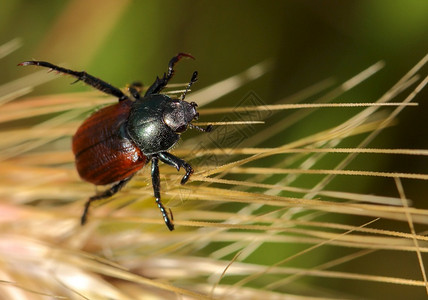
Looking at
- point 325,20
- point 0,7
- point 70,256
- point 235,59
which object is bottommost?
point 70,256

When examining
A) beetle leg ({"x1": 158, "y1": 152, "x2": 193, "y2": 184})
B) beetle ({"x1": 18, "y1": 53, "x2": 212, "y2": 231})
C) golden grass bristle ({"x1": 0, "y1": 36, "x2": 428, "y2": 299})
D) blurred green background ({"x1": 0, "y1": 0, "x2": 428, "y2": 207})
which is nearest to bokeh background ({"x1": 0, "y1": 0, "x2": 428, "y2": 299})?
blurred green background ({"x1": 0, "y1": 0, "x2": 428, "y2": 207})

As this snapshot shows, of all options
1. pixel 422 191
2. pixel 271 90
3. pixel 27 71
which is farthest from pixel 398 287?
pixel 27 71

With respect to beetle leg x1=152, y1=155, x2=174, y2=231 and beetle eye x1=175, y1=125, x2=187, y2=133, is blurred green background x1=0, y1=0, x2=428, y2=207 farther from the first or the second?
beetle leg x1=152, y1=155, x2=174, y2=231

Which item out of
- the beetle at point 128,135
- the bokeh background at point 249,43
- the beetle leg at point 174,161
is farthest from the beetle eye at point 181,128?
the bokeh background at point 249,43

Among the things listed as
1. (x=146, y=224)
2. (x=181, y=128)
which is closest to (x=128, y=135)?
(x=181, y=128)

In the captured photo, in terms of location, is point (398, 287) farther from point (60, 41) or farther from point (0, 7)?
point (0, 7)
